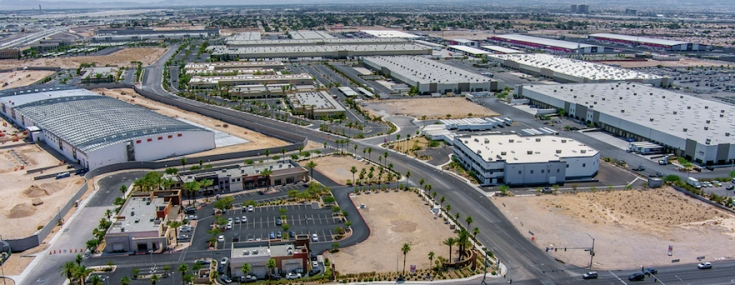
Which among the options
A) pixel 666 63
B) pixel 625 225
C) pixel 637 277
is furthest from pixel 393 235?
pixel 666 63

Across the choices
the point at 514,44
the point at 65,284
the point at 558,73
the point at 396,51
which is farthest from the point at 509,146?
the point at 514,44

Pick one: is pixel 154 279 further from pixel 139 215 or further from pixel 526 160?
pixel 526 160

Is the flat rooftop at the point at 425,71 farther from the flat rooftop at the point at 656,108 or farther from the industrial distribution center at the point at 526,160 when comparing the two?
the industrial distribution center at the point at 526,160

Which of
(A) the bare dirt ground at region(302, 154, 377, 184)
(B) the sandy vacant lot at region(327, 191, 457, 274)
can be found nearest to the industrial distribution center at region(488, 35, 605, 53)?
(A) the bare dirt ground at region(302, 154, 377, 184)

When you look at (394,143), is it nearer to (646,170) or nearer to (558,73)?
(646,170)

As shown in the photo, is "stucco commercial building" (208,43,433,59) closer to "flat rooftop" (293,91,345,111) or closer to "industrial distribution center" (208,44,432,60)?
"industrial distribution center" (208,44,432,60)

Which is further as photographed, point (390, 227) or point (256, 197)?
point (256, 197)
